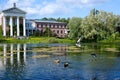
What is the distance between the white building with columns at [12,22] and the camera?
132375mm

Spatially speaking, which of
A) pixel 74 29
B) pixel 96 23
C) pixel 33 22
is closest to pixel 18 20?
pixel 33 22

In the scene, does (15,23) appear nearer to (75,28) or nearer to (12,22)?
(12,22)

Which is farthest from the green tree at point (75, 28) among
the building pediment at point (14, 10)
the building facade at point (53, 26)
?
the building facade at point (53, 26)

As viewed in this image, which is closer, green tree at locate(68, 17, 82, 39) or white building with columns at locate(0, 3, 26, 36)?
green tree at locate(68, 17, 82, 39)

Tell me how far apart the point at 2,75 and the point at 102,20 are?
81.4 m

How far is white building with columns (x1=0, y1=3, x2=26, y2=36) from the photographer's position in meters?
132

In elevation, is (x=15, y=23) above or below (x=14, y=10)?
below

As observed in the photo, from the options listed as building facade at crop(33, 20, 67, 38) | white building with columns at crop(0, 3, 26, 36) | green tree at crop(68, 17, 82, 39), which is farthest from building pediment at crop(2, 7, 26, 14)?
green tree at crop(68, 17, 82, 39)

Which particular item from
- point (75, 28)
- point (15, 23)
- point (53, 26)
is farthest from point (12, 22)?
point (75, 28)

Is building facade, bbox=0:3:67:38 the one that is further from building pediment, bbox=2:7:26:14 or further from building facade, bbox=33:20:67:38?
building facade, bbox=33:20:67:38

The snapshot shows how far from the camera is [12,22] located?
445ft

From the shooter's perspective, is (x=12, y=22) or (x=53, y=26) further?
(x=53, y=26)

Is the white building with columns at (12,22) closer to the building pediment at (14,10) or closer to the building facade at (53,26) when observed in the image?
the building pediment at (14,10)

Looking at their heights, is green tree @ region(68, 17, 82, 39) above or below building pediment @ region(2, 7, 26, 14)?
below
